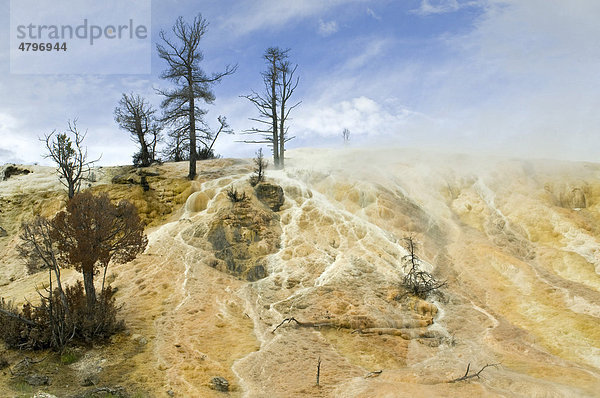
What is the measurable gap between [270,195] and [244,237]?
385cm

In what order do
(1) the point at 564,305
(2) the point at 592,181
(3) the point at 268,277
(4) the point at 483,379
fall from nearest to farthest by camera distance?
(4) the point at 483,379, (1) the point at 564,305, (3) the point at 268,277, (2) the point at 592,181

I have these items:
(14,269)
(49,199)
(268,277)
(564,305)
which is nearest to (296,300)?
(268,277)

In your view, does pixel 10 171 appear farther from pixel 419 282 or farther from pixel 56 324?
pixel 419 282

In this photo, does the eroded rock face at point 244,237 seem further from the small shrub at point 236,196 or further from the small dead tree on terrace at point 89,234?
the small dead tree on terrace at point 89,234

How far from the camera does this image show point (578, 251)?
1505 cm

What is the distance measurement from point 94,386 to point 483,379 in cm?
833

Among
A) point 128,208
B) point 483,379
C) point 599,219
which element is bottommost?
point 483,379

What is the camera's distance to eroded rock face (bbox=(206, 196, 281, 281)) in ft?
47.8

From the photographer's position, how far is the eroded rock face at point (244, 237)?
47.8ft

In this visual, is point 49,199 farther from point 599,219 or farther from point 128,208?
point 599,219

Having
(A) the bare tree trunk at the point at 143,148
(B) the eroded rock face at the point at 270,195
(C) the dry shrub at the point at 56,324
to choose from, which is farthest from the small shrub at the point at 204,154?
(C) the dry shrub at the point at 56,324

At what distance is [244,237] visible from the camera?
16047 millimetres

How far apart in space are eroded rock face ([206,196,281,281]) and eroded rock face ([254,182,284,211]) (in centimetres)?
77

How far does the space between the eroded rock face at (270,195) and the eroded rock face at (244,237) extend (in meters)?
0.77
